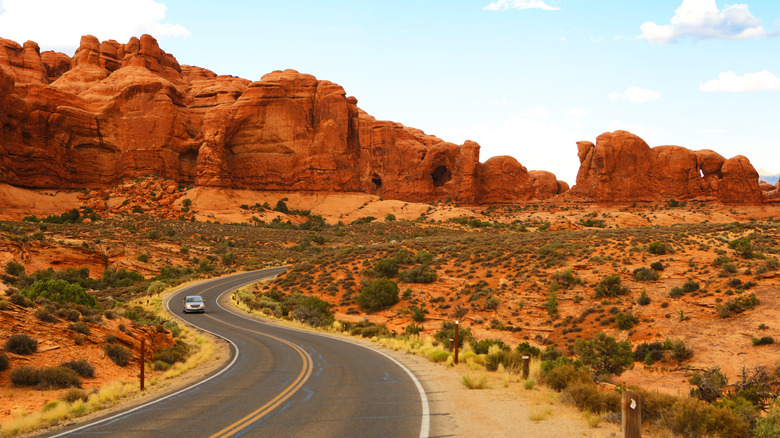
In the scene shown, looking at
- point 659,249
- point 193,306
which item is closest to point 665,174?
point 659,249

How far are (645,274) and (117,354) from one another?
26868 millimetres

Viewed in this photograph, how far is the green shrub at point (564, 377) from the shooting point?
9867 mm

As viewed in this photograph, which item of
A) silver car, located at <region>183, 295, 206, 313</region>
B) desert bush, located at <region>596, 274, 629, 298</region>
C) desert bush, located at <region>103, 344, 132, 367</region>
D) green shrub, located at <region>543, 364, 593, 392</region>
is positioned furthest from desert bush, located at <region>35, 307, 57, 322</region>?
desert bush, located at <region>596, 274, 629, 298</region>

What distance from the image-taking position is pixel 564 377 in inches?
399

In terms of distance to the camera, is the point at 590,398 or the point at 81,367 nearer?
the point at 590,398

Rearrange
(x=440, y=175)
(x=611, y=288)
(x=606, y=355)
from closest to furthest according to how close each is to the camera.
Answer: (x=606, y=355)
(x=611, y=288)
(x=440, y=175)

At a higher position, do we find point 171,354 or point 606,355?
point 606,355

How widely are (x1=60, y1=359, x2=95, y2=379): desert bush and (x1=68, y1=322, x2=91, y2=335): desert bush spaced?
175 centimetres

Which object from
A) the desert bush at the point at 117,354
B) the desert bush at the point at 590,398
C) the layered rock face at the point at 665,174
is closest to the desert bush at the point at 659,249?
the desert bush at the point at 590,398

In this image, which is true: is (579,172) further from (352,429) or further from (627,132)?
(352,429)

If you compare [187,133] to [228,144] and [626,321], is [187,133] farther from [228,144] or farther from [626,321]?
[626,321]

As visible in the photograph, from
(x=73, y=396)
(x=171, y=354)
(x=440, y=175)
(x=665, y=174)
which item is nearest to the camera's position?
(x=73, y=396)

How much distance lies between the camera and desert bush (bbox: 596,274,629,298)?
1092 inches

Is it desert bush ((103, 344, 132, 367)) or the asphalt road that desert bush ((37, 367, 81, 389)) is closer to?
desert bush ((103, 344, 132, 367))
